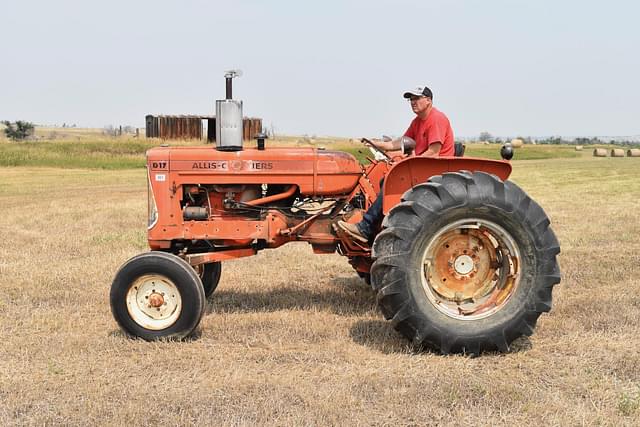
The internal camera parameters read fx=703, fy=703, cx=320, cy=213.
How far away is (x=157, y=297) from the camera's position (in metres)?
5.18

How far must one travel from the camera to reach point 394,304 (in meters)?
4.79

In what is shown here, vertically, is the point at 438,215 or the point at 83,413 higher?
the point at 438,215

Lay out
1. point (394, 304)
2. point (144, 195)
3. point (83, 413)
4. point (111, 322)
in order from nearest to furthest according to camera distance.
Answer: point (83, 413), point (394, 304), point (111, 322), point (144, 195)

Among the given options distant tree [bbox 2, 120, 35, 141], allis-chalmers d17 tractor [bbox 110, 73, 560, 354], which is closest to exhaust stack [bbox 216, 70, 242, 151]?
allis-chalmers d17 tractor [bbox 110, 73, 560, 354]

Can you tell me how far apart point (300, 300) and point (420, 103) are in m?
2.13

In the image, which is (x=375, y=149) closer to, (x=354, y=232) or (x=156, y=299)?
(x=354, y=232)

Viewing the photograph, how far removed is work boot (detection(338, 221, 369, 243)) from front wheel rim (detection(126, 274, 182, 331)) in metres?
1.39

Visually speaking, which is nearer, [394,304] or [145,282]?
[394,304]

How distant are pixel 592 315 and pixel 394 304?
1.97 m

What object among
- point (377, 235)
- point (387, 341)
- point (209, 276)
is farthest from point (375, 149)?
point (209, 276)

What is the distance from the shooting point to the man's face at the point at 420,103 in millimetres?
5590

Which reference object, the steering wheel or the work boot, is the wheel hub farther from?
the steering wheel

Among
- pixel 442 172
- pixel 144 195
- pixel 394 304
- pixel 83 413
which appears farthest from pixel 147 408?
pixel 144 195

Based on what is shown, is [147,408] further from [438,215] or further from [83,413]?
[438,215]
